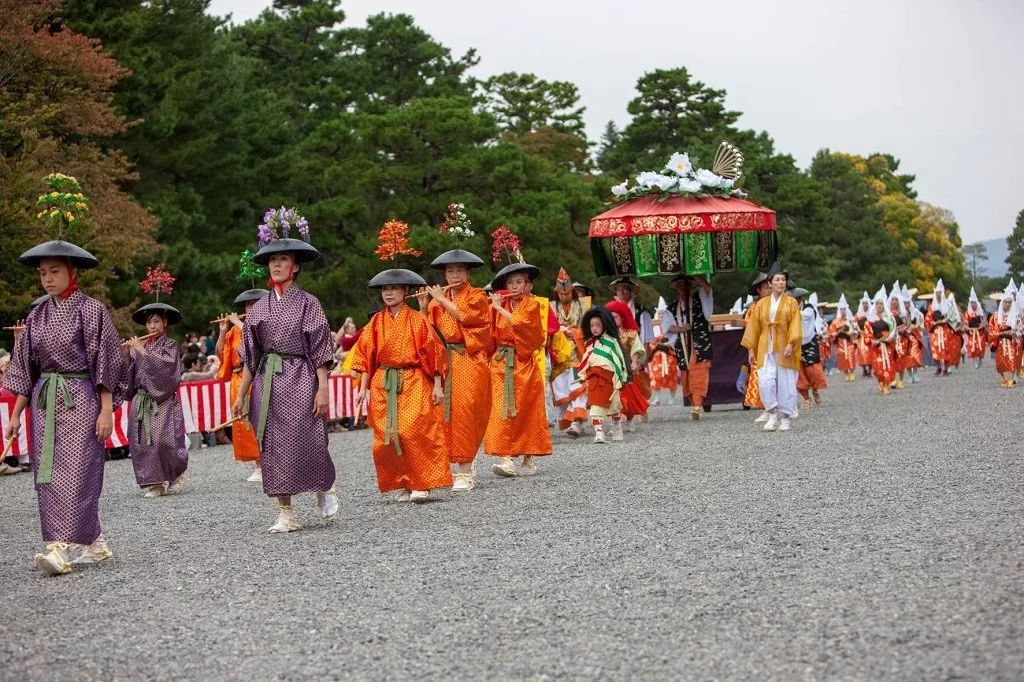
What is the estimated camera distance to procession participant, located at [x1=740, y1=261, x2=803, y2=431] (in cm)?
1620

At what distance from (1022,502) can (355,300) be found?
30877 mm

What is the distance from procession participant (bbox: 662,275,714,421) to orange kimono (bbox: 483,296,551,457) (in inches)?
298

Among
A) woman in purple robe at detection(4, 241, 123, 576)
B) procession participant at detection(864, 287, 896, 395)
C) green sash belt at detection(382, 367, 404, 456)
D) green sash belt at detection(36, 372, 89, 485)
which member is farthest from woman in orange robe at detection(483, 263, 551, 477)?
procession participant at detection(864, 287, 896, 395)

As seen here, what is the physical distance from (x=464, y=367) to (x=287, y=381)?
270 centimetres

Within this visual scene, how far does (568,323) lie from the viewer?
17.8m

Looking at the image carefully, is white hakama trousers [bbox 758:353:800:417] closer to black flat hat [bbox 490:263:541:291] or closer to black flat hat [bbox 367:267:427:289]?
black flat hat [bbox 490:263:541:291]

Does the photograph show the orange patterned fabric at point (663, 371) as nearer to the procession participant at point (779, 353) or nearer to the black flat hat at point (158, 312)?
the procession participant at point (779, 353)

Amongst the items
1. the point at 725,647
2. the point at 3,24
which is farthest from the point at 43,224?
the point at 725,647

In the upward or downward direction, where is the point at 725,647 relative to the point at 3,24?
downward

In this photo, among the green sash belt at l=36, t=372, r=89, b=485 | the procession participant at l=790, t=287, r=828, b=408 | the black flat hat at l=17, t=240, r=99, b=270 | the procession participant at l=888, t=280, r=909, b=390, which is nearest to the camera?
the green sash belt at l=36, t=372, r=89, b=485

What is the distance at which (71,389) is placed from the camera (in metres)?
8.27

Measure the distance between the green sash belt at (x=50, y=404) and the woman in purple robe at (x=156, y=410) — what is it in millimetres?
A: 4728

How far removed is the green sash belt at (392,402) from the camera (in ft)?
34.2

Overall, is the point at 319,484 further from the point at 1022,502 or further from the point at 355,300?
the point at 355,300
